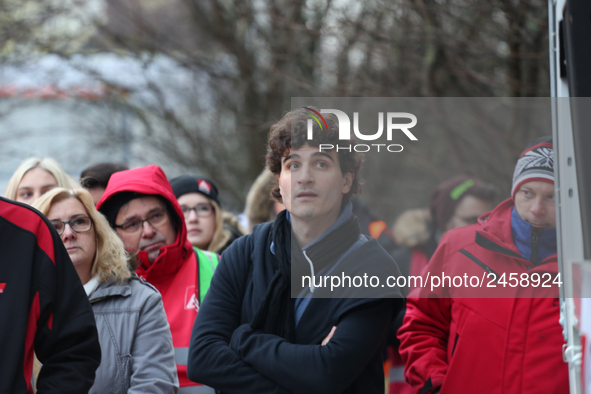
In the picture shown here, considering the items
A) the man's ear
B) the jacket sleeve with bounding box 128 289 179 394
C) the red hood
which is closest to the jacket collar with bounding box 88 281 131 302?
the jacket sleeve with bounding box 128 289 179 394

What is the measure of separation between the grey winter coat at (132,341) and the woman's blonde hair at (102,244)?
2.0 inches

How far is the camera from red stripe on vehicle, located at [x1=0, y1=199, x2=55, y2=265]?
7.04 feet

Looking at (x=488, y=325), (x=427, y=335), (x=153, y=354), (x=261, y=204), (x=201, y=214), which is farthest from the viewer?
(x=261, y=204)

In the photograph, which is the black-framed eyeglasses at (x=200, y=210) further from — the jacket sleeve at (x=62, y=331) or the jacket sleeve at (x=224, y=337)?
the jacket sleeve at (x=62, y=331)

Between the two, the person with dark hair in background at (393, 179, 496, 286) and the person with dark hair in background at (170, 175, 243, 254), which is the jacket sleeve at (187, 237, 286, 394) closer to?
the person with dark hair in background at (393, 179, 496, 286)

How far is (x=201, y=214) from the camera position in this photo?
13.9 ft

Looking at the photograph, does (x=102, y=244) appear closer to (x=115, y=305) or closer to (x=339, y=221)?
(x=115, y=305)

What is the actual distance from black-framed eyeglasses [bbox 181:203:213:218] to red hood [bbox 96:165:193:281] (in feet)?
2.50

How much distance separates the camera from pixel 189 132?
12.0m

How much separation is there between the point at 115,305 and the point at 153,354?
276 mm

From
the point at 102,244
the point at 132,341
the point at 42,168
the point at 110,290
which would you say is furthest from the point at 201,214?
the point at 132,341

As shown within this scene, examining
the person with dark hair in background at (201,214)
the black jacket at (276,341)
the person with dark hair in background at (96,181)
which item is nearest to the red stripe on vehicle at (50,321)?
the black jacket at (276,341)

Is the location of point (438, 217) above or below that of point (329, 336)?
above

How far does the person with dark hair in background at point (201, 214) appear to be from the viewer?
4.21m
